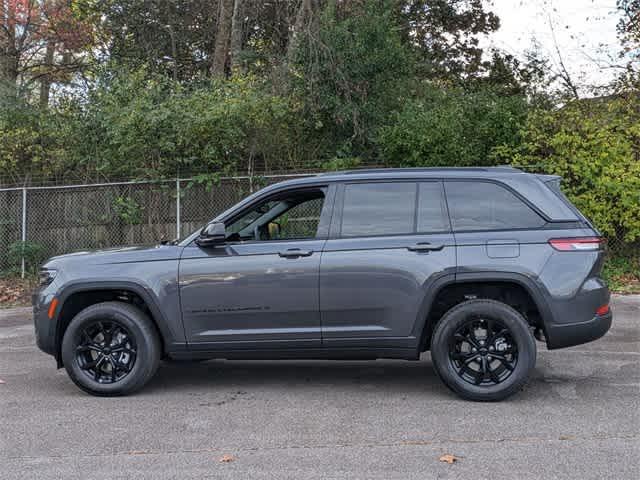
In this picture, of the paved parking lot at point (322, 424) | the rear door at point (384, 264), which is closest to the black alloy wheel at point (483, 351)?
the paved parking lot at point (322, 424)

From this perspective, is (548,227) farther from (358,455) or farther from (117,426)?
(117,426)

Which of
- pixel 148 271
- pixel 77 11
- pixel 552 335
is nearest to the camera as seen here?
pixel 552 335

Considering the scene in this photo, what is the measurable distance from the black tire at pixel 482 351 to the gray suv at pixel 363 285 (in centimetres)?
1

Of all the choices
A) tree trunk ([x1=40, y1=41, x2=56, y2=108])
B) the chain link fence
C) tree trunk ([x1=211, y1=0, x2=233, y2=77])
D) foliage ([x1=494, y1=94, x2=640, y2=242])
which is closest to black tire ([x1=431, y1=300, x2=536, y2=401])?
foliage ([x1=494, y1=94, x2=640, y2=242])

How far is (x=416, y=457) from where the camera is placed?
4770mm

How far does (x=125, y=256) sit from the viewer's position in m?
6.52

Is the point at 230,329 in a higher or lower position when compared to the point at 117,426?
higher

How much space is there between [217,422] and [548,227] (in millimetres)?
2959

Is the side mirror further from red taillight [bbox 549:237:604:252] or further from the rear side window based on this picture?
red taillight [bbox 549:237:604:252]

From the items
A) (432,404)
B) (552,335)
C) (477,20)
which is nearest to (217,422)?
(432,404)

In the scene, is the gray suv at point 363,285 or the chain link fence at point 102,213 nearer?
the gray suv at point 363,285

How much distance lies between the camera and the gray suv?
600 centimetres

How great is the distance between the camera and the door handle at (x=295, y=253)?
623 cm

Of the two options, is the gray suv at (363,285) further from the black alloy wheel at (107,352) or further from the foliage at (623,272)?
the foliage at (623,272)
